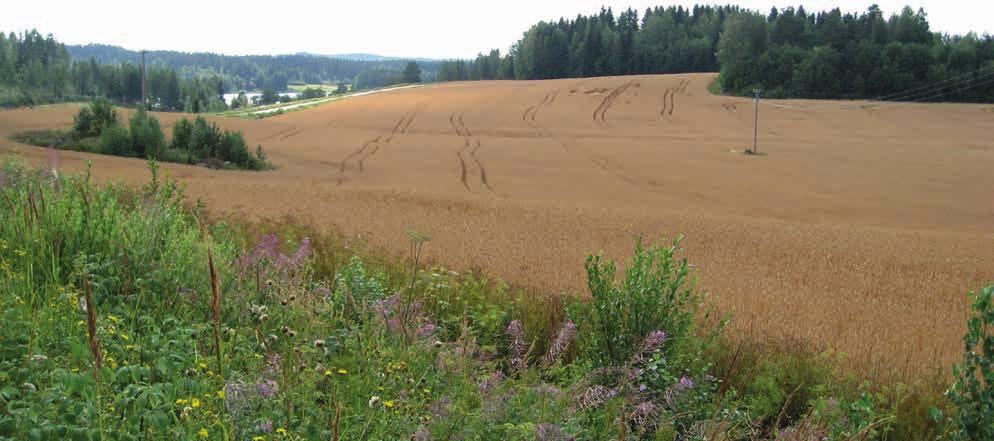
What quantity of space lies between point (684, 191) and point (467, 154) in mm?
12979

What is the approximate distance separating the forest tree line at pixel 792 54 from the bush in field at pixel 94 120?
199 ft

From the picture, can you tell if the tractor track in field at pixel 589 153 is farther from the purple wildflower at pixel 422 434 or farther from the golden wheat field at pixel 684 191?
the purple wildflower at pixel 422 434

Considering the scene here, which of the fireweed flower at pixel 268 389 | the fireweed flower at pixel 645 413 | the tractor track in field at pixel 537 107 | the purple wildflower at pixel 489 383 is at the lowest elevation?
the fireweed flower at pixel 645 413

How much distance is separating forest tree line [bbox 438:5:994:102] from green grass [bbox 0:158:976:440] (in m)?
75.6

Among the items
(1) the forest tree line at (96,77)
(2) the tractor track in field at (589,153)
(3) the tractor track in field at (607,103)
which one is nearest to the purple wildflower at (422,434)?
(2) the tractor track in field at (589,153)

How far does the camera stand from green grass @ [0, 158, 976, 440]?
374 centimetres

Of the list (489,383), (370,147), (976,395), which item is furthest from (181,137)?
(976,395)

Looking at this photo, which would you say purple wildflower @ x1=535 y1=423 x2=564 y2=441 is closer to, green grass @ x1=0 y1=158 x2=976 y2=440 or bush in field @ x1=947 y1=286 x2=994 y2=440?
green grass @ x1=0 y1=158 x2=976 y2=440

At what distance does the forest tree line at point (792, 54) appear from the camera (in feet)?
253

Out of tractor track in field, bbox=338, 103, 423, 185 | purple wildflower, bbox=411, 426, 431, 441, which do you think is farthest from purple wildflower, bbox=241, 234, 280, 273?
tractor track in field, bbox=338, 103, 423, 185

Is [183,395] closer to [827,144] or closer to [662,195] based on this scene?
[662,195]

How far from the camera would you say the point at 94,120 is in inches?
1204

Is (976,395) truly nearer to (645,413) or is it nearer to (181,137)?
(645,413)

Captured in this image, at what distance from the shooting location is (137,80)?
5143 inches
